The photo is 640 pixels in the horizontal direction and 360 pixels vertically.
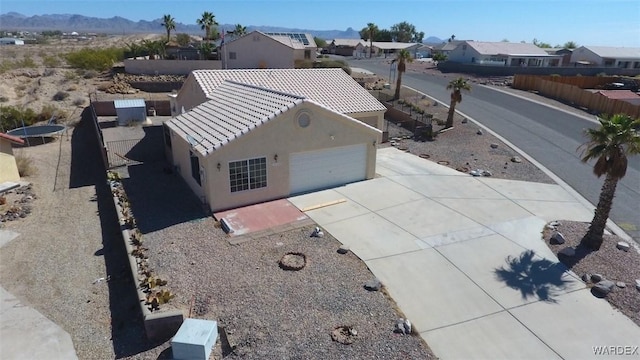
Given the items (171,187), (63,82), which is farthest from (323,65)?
(171,187)

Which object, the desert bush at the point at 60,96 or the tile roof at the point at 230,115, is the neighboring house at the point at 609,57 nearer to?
the tile roof at the point at 230,115

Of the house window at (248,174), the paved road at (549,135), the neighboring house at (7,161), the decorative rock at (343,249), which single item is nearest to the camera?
the decorative rock at (343,249)

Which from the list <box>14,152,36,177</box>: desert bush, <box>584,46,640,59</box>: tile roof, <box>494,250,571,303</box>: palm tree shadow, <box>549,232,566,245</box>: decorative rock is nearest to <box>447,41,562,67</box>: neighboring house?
<box>584,46,640,59</box>: tile roof

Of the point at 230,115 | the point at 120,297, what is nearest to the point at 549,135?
the point at 230,115

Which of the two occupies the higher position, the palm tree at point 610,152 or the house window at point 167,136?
A: the palm tree at point 610,152

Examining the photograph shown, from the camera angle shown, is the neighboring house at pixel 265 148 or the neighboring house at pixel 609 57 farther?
the neighboring house at pixel 609 57

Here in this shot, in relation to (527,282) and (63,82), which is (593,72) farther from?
(63,82)

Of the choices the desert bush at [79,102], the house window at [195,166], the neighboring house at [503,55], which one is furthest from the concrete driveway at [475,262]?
the neighboring house at [503,55]

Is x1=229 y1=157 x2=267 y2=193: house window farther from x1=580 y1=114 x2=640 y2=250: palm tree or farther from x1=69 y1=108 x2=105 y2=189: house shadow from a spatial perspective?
x1=580 y1=114 x2=640 y2=250: palm tree
